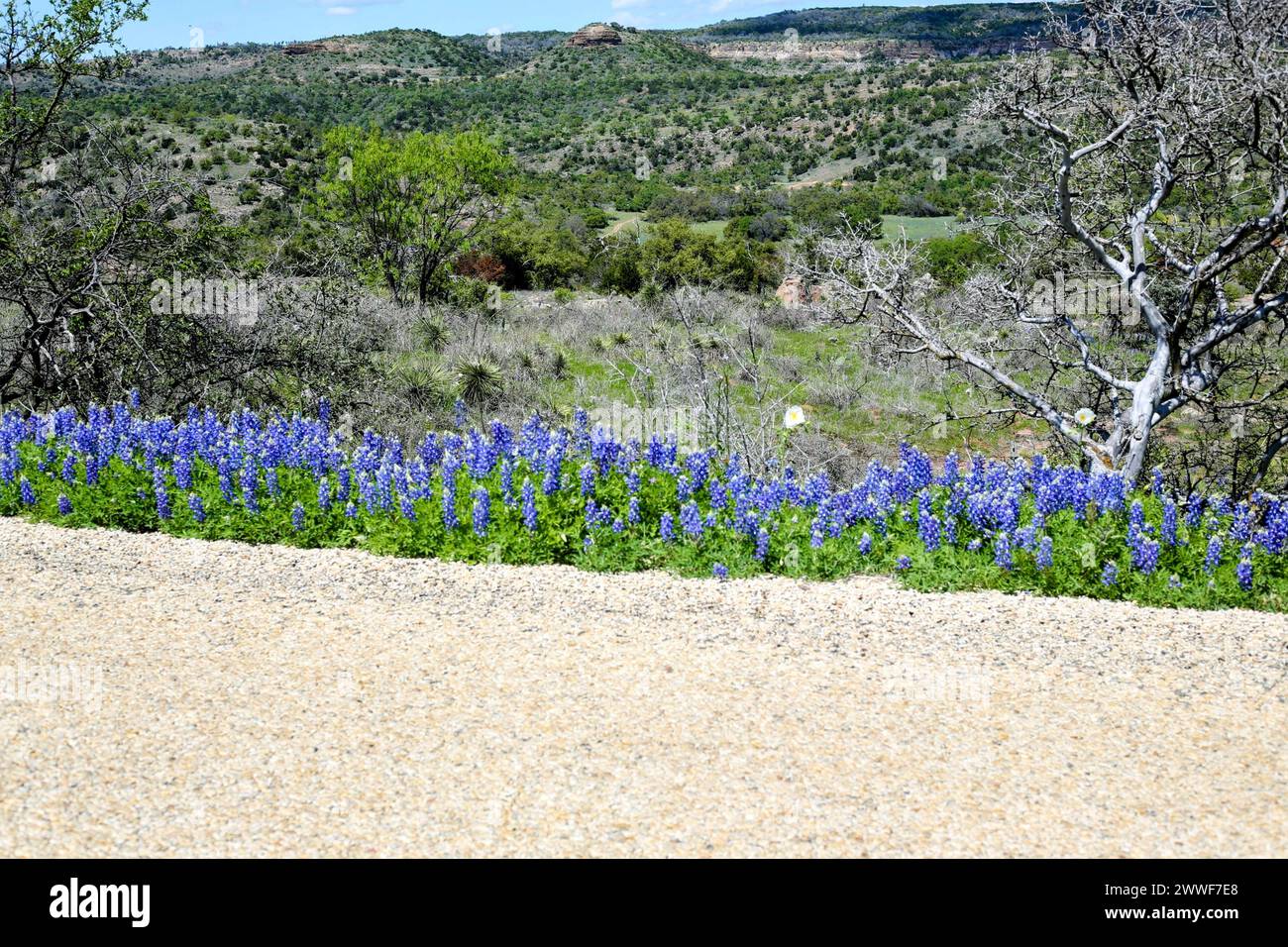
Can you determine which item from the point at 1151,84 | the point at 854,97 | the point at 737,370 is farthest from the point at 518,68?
the point at 1151,84

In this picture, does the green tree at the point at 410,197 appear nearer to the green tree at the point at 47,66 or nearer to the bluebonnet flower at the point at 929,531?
the green tree at the point at 47,66

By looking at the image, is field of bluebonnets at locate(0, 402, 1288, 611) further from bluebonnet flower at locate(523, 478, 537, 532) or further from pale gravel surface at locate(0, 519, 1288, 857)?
pale gravel surface at locate(0, 519, 1288, 857)

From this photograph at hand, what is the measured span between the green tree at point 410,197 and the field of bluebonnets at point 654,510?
1350cm

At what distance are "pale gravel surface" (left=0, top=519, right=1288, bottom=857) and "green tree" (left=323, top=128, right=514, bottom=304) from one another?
15710 mm

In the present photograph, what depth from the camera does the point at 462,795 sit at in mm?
3881

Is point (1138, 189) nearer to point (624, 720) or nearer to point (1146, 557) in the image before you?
point (1146, 557)

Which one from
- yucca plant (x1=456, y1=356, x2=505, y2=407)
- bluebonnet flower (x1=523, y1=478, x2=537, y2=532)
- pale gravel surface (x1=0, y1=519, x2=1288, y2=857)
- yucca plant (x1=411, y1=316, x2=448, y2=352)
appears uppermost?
yucca plant (x1=411, y1=316, x2=448, y2=352)

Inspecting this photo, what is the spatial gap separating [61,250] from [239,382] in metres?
2.14

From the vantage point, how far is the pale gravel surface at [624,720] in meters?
3.67

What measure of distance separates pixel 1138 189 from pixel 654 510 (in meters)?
5.40

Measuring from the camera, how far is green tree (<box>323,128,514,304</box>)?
20.9 metres

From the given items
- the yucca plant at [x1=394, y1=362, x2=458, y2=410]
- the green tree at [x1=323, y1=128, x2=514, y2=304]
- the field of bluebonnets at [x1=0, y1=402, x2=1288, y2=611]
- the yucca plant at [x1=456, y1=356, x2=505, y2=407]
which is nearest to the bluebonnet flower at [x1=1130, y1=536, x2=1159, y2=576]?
the field of bluebonnets at [x1=0, y1=402, x2=1288, y2=611]

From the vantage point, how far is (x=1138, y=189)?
9047 millimetres

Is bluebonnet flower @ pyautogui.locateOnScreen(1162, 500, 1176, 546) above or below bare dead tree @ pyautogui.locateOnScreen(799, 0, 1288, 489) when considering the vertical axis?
below
